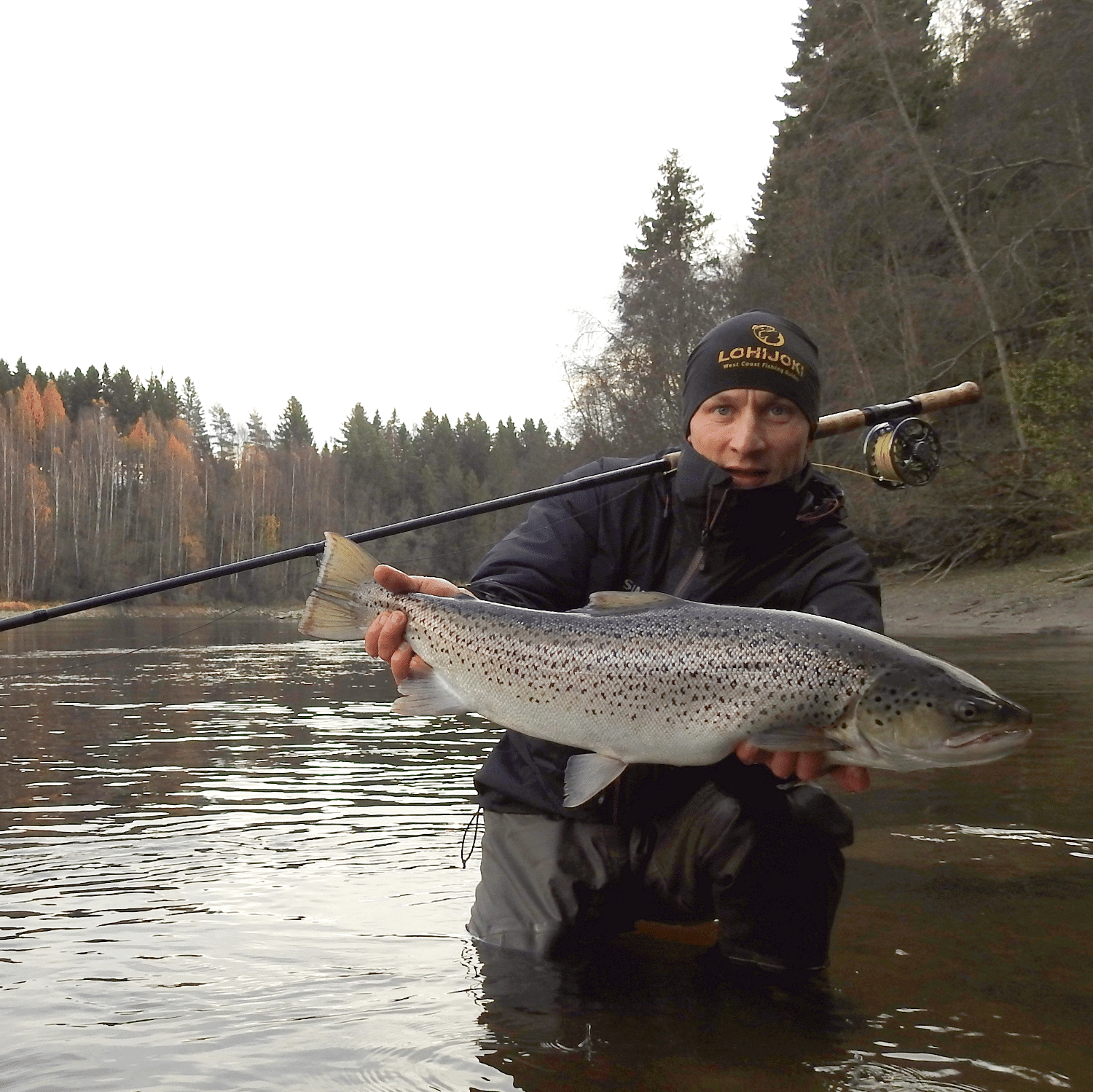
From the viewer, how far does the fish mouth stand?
9.23 feet

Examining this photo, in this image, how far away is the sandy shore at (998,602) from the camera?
18.2m

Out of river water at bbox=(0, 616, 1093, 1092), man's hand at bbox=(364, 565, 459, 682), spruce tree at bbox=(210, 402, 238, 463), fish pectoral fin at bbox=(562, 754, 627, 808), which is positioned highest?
spruce tree at bbox=(210, 402, 238, 463)

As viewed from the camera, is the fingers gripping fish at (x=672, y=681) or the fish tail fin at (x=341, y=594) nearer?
the fingers gripping fish at (x=672, y=681)

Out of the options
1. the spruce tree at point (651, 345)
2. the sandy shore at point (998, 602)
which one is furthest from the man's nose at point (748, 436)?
A: the spruce tree at point (651, 345)

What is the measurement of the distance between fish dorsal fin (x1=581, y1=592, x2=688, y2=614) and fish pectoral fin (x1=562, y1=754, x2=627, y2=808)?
0.39 m

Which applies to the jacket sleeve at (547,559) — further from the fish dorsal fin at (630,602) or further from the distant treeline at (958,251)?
the distant treeline at (958,251)

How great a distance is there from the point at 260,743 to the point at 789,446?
5.96m

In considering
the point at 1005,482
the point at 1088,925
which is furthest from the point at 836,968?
the point at 1005,482

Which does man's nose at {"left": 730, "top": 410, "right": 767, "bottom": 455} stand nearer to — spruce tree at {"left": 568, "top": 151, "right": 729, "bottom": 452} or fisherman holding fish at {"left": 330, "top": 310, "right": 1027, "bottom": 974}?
fisherman holding fish at {"left": 330, "top": 310, "right": 1027, "bottom": 974}

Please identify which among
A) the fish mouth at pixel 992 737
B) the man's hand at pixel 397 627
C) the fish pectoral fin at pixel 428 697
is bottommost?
the fish mouth at pixel 992 737

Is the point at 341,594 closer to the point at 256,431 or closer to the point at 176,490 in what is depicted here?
the point at 176,490

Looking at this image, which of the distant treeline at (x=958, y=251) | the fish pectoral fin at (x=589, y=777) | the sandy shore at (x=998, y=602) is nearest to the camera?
the fish pectoral fin at (x=589, y=777)

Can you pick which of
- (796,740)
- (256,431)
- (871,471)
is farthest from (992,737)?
(256,431)

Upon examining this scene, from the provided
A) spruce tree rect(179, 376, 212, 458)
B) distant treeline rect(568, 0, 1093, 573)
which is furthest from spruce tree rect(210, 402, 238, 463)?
distant treeline rect(568, 0, 1093, 573)
